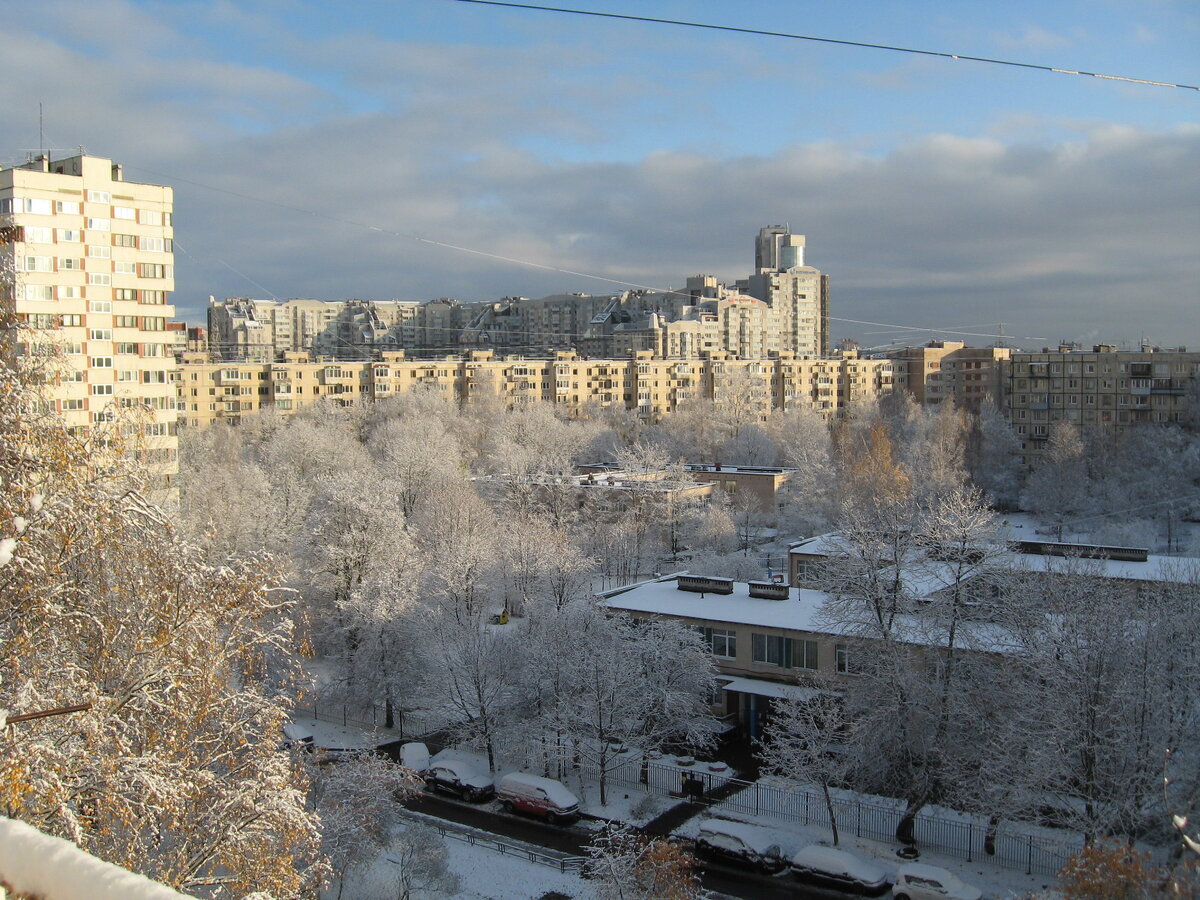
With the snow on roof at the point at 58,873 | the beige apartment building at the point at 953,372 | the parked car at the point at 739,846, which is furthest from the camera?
the beige apartment building at the point at 953,372

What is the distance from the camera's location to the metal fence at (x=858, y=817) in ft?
48.3

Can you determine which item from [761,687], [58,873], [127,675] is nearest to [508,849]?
[761,687]

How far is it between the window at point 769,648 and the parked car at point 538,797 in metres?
4.87

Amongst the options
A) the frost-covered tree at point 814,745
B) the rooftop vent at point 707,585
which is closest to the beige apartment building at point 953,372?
the rooftop vent at point 707,585

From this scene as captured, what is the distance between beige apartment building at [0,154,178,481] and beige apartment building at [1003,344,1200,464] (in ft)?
166

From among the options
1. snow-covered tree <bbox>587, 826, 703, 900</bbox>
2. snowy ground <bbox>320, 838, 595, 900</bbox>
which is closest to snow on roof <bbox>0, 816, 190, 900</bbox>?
snow-covered tree <bbox>587, 826, 703, 900</bbox>

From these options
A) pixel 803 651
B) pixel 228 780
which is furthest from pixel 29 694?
pixel 803 651

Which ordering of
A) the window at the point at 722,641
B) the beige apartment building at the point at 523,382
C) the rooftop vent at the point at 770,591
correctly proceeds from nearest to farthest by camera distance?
the window at the point at 722,641
the rooftop vent at the point at 770,591
the beige apartment building at the point at 523,382

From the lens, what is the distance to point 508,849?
15727mm

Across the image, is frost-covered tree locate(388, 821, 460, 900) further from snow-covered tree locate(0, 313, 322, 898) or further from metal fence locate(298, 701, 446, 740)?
snow-covered tree locate(0, 313, 322, 898)

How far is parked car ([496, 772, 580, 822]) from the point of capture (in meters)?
16.8

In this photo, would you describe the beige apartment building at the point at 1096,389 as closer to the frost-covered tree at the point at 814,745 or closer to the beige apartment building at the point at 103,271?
the frost-covered tree at the point at 814,745

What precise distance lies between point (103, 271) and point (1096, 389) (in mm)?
58191

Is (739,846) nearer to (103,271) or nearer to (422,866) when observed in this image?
(422,866)
